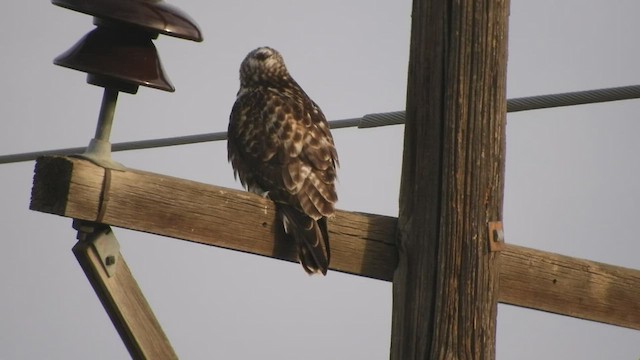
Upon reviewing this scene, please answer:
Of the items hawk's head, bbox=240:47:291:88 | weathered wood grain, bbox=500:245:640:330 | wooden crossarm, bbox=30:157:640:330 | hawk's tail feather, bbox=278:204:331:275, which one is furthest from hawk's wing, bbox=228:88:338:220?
weathered wood grain, bbox=500:245:640:330

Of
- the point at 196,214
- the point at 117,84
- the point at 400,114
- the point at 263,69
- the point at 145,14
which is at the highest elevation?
the point at 263,69

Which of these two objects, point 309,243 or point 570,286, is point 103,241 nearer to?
point 309,243

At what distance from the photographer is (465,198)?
15.3 feet

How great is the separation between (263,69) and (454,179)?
275 cm

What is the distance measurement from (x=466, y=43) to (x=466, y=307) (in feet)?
3.05

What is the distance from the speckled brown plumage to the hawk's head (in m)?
Result: 0.04

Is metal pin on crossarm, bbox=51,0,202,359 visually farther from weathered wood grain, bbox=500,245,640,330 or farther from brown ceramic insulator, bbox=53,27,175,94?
weathered wood grain, bbox=500,245,640,330

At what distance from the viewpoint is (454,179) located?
15.3ft

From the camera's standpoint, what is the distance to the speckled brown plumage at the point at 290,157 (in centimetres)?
491

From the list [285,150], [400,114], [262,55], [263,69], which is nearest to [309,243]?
[285,150]

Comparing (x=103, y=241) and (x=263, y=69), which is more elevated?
(x=263, y=69)

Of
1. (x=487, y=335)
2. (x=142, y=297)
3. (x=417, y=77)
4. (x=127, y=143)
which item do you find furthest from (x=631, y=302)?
(x=127, y=143)

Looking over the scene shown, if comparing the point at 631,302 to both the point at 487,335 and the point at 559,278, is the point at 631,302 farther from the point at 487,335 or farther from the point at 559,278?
the point at 487,335

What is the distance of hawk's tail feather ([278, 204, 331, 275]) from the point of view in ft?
15.9
